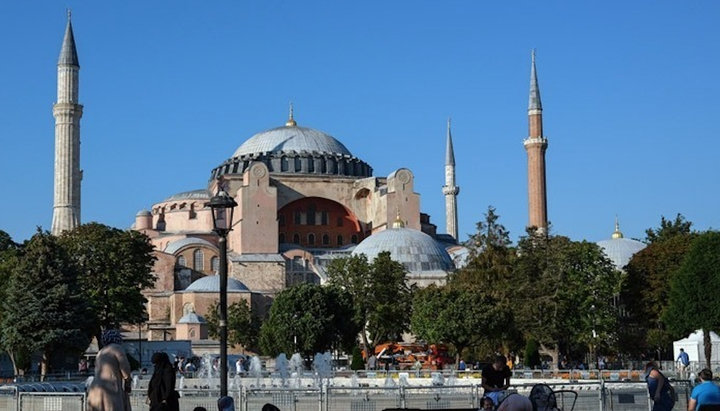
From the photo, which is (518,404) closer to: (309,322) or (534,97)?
(309,322)

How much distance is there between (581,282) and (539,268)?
1702 millimetres

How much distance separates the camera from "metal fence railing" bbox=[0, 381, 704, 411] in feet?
51.2

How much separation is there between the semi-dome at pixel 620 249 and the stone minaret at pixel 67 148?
2580cm

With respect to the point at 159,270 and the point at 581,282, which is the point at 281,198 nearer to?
the point at 159,270

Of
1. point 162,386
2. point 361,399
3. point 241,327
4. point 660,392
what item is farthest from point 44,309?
point 660,392

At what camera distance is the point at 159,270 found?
62562 mm

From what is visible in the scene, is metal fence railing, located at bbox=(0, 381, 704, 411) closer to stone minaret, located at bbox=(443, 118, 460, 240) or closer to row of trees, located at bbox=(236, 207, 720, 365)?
row of trees, located at bbox=(236, 207, 720, 365)

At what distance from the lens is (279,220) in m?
70.1

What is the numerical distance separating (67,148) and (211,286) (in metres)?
9.57

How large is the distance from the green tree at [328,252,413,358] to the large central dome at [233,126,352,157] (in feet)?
81.9

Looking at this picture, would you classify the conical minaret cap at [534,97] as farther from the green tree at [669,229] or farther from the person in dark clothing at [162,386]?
the person in dark clothing at [162,386]

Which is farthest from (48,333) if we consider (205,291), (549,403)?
(549,403)

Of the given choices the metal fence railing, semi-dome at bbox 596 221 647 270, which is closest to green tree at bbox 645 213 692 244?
semi-dome at bbox 596 221 647 270

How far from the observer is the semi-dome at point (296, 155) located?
7300 cm
